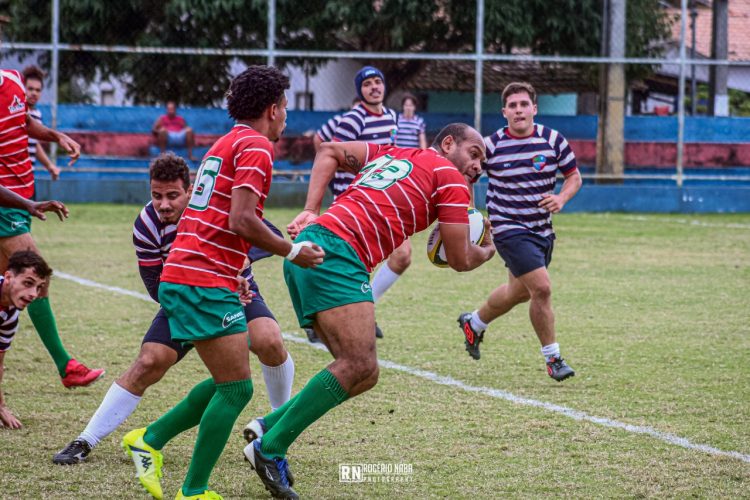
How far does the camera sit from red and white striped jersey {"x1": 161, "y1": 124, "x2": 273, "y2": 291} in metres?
4.48

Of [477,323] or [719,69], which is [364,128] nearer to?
[477,323]

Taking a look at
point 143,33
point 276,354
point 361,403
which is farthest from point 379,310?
point 143,33

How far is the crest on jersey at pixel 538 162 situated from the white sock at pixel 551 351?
122cm

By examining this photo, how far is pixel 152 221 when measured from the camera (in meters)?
5.32

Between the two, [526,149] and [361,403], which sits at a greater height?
[526,149]

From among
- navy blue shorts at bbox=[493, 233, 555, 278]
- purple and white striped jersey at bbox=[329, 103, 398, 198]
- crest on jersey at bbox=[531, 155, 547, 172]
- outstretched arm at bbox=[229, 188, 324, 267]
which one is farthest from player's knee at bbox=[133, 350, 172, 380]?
purple and white striped jersey at bbox=[329, 103, 398, 198]

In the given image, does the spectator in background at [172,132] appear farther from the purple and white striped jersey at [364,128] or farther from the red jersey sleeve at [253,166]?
the red jersey sleeve at [253,166]

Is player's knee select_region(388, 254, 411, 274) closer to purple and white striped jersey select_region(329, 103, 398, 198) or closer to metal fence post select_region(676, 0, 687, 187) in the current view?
purple and white striped jersey select_region(329, 103, 398, 198)

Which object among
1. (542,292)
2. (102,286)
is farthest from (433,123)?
(542,292)

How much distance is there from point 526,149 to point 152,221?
318 centimetres

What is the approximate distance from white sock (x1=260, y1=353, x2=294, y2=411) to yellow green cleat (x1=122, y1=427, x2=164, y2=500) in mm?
755

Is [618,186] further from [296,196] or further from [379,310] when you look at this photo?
[379,310]

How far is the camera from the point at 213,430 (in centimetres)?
451

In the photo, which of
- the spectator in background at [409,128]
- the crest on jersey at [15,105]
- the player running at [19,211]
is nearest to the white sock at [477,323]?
the player running at [19,211]
